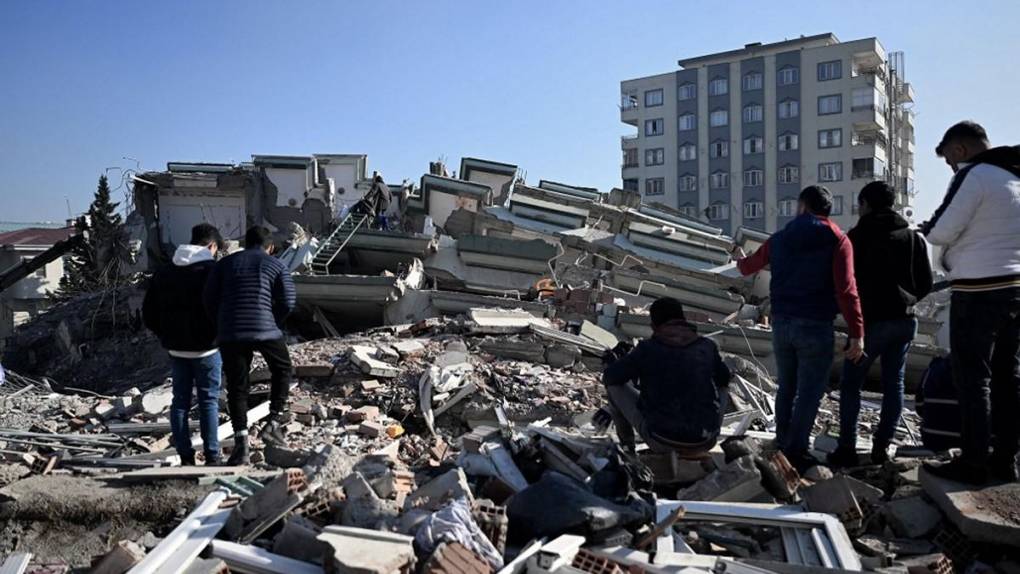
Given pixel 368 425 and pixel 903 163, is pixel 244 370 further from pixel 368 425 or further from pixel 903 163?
pixel 903 163

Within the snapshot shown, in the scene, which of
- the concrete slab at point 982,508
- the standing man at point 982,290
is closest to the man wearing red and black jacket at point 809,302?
the standing man at point 982,290

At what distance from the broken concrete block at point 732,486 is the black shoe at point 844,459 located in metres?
0.87

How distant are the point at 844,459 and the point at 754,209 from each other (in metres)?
50.4

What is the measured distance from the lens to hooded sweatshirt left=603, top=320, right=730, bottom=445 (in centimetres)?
443

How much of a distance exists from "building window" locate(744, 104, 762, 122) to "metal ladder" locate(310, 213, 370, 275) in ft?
144

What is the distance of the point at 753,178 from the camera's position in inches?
2066

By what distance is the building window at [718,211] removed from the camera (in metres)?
53.3

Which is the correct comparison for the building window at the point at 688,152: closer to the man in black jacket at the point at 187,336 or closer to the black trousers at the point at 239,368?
the black trousers at the point at 239,368

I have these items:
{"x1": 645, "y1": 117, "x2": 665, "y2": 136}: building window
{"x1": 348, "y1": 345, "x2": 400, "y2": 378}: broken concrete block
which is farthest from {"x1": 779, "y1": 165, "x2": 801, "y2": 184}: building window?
{"x1": 348, "y1": 345, "x2": 400, "y2": 378}: broken concrete block

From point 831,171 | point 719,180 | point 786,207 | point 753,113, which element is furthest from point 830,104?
point 719,180

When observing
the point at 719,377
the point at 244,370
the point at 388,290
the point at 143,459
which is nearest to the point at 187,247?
the point at 244,370

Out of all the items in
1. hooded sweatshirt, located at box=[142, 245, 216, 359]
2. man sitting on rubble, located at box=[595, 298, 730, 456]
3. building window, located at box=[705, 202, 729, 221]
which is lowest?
man sitting on rubble, located at box=[595, 298, 730, 456]

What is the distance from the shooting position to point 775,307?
4605 millimetres

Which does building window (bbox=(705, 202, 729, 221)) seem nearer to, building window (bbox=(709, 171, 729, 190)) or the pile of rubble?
building window (bbox=(709, 171, 729, 190))
